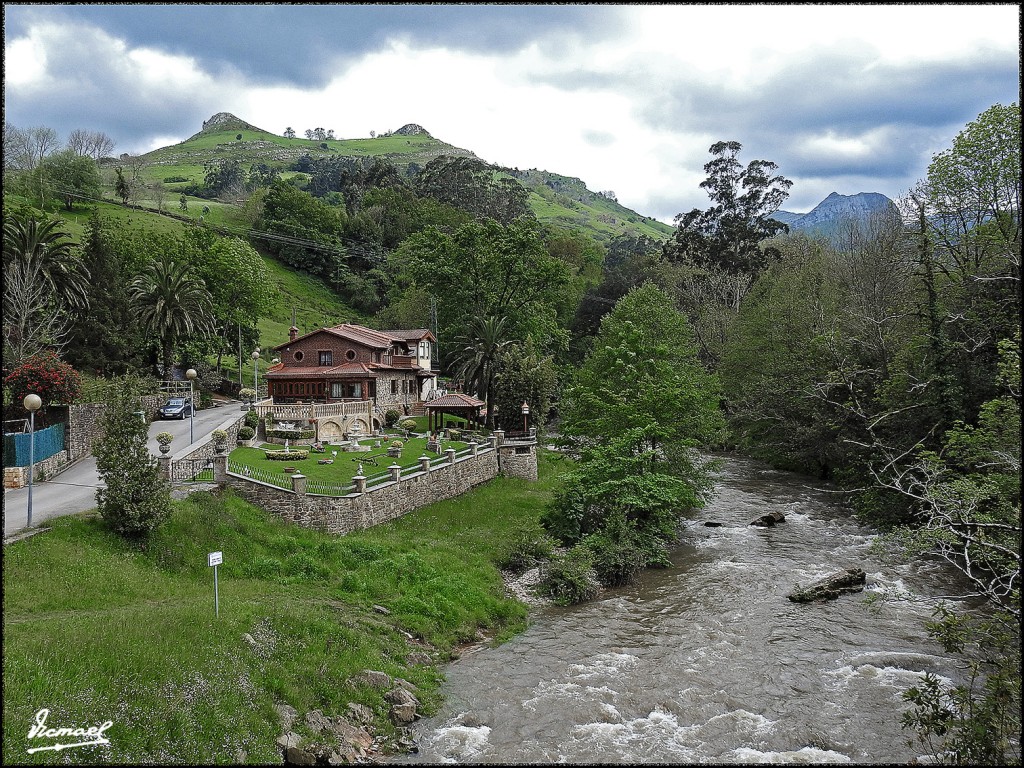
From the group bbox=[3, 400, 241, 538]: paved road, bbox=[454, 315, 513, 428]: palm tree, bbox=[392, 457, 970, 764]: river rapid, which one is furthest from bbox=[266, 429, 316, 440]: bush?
bbox=[392, 457, 970, 764]: river rapid

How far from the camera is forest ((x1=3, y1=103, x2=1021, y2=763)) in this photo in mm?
16828

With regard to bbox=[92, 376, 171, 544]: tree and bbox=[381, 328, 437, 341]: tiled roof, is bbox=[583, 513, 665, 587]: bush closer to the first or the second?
bbox=[92, 376, 171, 544]: tree

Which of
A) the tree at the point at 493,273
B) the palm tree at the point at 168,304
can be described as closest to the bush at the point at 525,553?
the tree at the point at 493,273

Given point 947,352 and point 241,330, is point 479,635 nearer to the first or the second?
point 947,352

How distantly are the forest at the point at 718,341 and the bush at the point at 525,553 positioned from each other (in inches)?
72.5

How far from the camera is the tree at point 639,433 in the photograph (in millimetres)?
29891

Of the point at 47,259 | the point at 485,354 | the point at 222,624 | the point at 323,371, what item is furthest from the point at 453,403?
the point at 222,624

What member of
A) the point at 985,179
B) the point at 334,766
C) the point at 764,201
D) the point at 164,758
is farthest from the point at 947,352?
the point at 764,201

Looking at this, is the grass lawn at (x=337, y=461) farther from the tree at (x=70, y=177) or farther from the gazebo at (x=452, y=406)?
the tree at (x=70, y=177)

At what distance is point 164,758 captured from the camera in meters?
11.2

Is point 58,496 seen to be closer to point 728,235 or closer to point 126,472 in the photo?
point 126,472

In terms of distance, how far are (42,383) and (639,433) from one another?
26.7 meters

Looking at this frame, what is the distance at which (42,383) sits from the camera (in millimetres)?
27719

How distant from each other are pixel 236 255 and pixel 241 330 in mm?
7568
